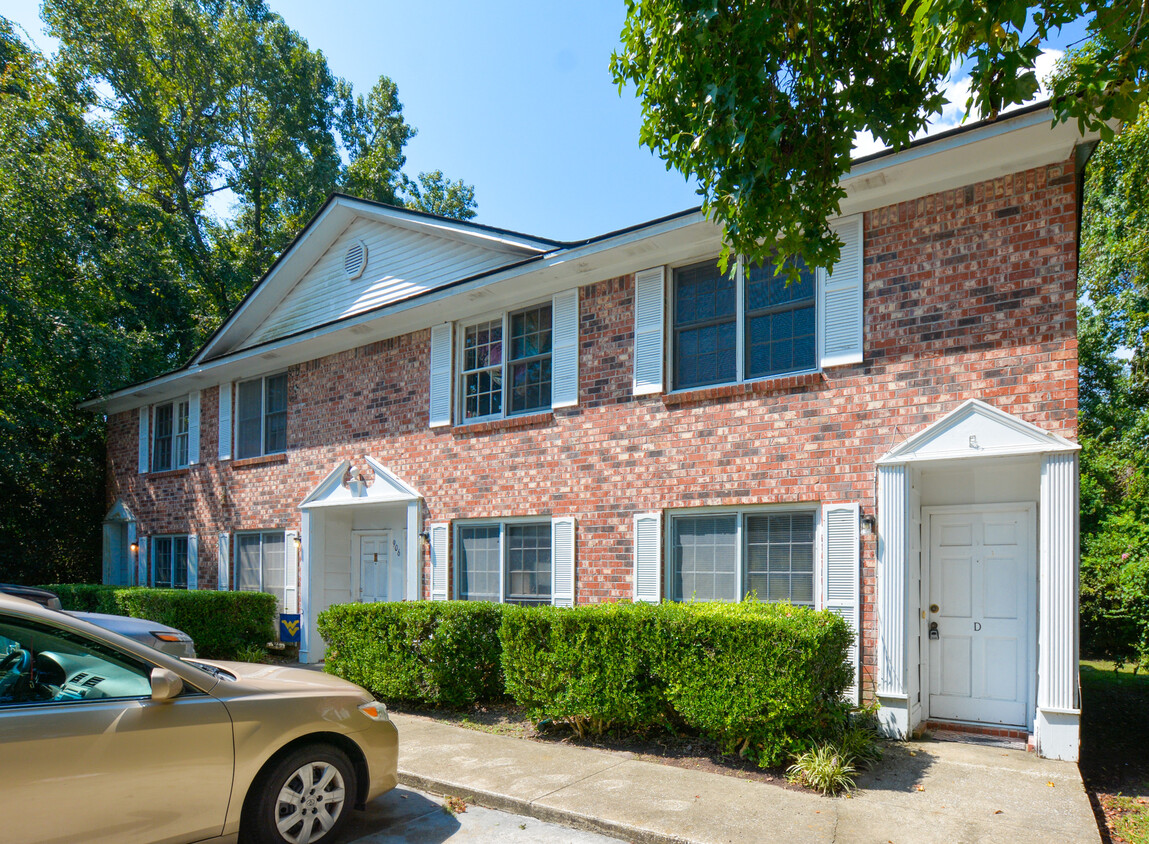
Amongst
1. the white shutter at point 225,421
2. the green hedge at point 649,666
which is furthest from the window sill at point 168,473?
the green hedge at point 649,666

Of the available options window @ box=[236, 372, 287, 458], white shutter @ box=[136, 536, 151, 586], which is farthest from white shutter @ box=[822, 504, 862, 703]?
white shutter @ box=[136, 536, 151, 586]

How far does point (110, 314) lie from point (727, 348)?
18.7 m

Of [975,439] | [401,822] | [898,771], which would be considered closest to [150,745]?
[401,822]

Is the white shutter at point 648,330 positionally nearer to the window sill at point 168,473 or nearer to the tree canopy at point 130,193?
the window sill at point 168,473

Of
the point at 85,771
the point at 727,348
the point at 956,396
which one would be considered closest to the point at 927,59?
the point at 956,396

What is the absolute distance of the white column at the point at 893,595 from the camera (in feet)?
23.0

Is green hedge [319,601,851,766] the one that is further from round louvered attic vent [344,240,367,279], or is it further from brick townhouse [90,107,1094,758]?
round louvered attic vent [344,240,367,279]

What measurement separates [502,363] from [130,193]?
1865cm

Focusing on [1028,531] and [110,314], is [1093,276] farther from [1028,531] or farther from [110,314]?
[110,314]

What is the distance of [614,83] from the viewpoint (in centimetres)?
602

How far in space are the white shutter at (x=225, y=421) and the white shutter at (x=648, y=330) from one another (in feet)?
29.8

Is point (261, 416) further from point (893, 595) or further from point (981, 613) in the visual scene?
point (981, 613)

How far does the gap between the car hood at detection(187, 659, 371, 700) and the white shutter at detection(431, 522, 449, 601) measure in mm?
5255

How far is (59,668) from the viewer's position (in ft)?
13.2
